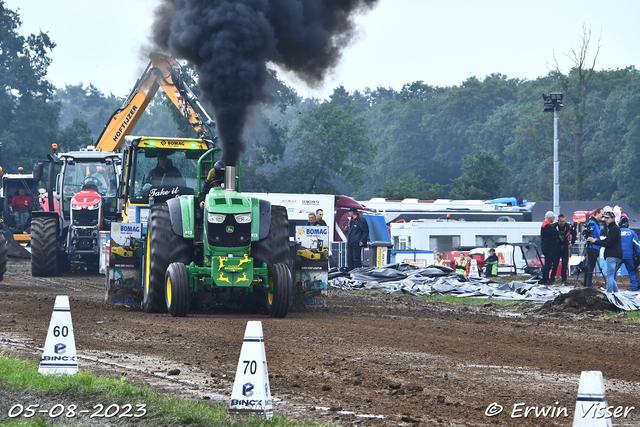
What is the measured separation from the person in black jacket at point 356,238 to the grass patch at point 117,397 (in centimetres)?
1589

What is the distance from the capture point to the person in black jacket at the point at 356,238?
23094 mm

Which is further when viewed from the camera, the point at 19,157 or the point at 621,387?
the point at 19,157

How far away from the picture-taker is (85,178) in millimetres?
23844

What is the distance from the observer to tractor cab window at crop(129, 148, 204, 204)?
A: 55.5 ft

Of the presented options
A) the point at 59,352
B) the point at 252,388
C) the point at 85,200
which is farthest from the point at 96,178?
the point at 252,388

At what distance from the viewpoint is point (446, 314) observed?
1434 cm

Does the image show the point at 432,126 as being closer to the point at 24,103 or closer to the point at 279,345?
the point at 24,103

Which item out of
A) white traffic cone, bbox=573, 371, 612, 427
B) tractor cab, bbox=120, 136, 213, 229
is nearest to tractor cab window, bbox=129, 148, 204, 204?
tractor cab, bbox=120, 136, 213, 229

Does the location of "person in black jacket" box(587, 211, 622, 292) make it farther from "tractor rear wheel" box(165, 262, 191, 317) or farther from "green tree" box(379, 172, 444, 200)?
"green tree" box(379, 172, 444, 200)

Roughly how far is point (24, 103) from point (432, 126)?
4888 cm

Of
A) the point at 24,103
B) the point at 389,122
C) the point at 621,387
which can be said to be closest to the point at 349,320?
the point at 621,387

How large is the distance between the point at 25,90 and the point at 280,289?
59594 millimetres

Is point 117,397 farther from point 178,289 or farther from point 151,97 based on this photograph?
point 151,97

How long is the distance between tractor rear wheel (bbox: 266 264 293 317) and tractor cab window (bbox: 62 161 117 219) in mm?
12597
